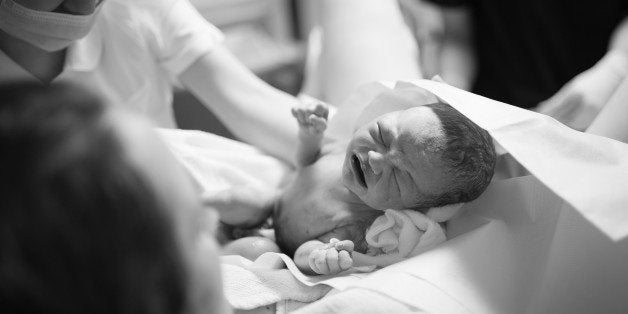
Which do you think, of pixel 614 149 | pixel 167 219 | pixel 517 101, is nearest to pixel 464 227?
pixel 614 149

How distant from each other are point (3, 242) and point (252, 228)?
66cm

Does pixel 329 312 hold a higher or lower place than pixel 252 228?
higher

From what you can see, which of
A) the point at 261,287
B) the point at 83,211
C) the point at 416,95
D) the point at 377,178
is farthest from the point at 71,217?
the point at 416,95

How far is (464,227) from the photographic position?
0.85 metres

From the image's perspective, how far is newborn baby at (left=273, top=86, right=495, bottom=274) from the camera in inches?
32.3

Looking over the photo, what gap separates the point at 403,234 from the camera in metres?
0.84

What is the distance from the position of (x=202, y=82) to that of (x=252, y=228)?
0.34 m

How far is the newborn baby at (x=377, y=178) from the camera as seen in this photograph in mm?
820

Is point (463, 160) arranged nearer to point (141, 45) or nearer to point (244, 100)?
point (244, 100)

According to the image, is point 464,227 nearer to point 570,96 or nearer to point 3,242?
point 570,96

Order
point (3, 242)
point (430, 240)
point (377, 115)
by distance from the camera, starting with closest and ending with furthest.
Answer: point (3, 242)
point (430, 240)
point (377, 115)

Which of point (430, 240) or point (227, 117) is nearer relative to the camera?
point (430, 240)

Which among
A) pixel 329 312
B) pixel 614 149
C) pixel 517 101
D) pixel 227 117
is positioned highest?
pixel 614 149

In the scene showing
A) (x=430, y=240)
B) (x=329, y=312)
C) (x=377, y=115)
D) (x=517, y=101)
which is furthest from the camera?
(x=517, y=101)
